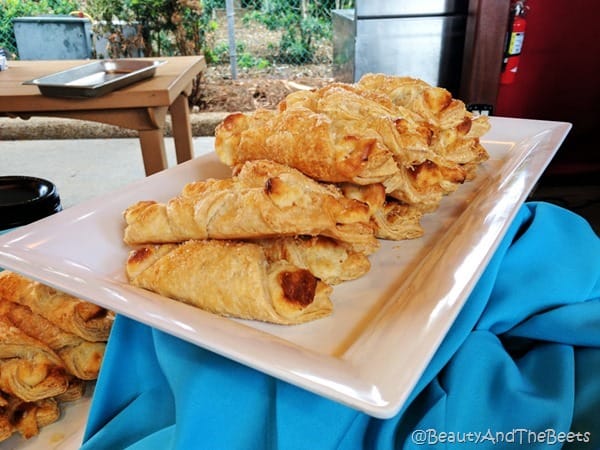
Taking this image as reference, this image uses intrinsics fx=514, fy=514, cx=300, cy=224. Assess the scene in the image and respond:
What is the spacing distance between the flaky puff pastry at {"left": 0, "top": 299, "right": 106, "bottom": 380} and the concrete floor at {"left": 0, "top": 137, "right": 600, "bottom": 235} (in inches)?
99.2

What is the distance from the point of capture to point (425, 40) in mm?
3123

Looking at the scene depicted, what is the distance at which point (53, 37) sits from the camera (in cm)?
552

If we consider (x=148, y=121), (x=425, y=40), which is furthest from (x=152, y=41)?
(x=148, y=121)

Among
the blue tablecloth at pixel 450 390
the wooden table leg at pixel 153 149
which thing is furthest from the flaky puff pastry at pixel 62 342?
the wooden table leg at pixel 153 149

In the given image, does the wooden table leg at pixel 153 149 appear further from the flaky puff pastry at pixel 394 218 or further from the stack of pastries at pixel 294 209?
the flaky puff pastry at pixel 394 218

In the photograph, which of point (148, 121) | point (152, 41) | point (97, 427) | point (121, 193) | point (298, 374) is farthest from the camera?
point (152, 41)

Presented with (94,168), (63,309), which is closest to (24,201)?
(63,309)

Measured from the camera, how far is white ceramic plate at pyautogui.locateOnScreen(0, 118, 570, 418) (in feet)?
1.70

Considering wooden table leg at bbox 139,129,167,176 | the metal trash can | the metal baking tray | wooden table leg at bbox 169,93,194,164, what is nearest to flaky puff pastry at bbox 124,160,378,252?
the metal baking tray

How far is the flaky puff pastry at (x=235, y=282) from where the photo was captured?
68 cm

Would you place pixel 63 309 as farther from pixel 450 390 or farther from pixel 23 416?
pixel 450 390

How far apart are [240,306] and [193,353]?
0.10 m

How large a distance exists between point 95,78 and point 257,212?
1.76m

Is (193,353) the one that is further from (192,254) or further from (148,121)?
(148,121)
